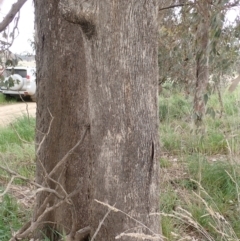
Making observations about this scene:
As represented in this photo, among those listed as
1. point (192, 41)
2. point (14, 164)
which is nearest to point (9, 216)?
point (14, 164)

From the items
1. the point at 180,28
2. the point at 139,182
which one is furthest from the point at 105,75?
the point at 180,28

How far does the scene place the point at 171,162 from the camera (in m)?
4.20

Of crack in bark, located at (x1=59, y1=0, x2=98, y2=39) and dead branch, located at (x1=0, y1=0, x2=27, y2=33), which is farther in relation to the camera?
dead branch, located at (x1=0, y1=0, x2=27, y2=33)

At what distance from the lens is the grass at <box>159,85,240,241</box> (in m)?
2.68

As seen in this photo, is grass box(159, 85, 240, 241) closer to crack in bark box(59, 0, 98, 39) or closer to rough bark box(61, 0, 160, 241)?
rough bark box(61, 0, 160, 241)

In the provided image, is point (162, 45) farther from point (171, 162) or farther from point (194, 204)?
point (194, 204)

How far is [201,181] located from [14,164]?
6.28ft

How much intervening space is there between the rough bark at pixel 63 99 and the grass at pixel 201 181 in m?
0.59

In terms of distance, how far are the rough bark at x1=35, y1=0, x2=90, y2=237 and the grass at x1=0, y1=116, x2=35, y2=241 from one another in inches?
8.3

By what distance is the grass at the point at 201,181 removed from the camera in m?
2.68

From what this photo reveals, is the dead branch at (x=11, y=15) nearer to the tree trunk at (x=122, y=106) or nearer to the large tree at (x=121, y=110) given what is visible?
the large tree at (x=121, y=110)

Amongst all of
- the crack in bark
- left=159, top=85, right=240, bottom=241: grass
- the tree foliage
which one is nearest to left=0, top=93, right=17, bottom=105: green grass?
the tree foliage

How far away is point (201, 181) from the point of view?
11.5ft

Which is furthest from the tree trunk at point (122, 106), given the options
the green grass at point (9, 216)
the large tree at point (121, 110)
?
the green grass at point (9, 216)
